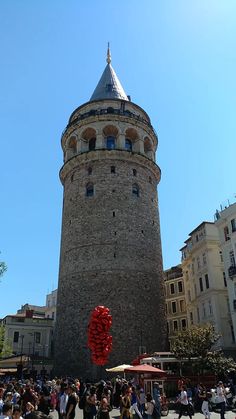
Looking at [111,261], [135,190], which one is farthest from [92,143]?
[111,261]

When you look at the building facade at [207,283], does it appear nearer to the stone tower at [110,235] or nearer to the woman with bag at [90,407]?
the stone tower at [110,235]

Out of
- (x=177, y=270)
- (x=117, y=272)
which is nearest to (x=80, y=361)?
(x=117, y=272)

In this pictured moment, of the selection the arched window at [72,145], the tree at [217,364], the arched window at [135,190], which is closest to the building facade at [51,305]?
the arched window at [72,145]

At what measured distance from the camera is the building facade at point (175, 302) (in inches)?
1653

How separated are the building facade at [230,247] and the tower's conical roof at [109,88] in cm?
1402

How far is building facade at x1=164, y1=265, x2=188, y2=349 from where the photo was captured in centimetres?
4199

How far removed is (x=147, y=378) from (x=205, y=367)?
11.6 feet

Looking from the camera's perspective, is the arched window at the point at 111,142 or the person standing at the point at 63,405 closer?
the person standing at the point at 63,405

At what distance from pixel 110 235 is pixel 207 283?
416 inches

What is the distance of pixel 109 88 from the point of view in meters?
34.9

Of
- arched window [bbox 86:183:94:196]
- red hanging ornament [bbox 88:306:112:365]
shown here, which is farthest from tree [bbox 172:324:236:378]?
arched window [bbox 86:183:94:196]

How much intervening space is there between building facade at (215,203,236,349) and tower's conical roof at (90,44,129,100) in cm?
1402

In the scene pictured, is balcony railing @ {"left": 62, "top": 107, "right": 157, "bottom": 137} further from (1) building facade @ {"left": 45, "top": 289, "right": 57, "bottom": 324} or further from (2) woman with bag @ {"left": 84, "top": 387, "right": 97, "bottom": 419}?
(1) building facade @ {"left": 45, "top": 289, "right": 57, "bottom": 324}

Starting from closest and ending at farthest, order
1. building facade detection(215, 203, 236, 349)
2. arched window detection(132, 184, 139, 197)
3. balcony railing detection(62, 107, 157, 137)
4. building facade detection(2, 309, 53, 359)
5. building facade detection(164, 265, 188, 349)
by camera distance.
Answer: building facade detection(215, 203, 236, 349)
arched window detection(132, 184, 139, 197)
balcony railing detection(62, 107, 157, 137)
building facade detection(164, 265, 188, 349)
building facade detection(2, 309, 53, 359)
